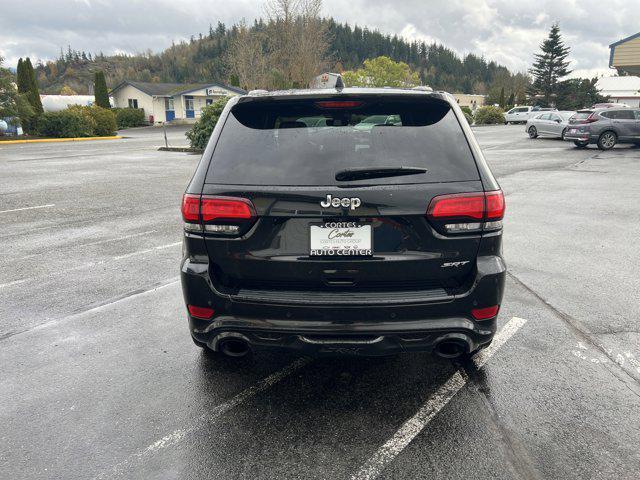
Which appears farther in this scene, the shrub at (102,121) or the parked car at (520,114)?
the parked car at (520,114)

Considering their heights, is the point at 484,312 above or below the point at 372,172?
below

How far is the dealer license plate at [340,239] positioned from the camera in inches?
100

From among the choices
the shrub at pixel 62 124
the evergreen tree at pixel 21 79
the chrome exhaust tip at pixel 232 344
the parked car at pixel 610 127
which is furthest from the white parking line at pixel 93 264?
the evergreen tree at pixel 21 79

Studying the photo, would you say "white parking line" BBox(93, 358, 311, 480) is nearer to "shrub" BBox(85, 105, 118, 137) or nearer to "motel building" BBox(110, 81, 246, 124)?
"shrub" BBox(85, 105, 118, 137)

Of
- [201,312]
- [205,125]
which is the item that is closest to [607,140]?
[205,125]

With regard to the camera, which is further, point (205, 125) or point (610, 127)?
point (610, 127)

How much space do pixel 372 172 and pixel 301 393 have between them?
4.84 ft

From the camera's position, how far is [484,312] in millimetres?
2717

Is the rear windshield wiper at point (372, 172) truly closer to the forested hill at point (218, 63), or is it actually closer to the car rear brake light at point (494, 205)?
the car rear brake light at point (494, 205)

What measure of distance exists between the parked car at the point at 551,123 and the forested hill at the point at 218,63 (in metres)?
118

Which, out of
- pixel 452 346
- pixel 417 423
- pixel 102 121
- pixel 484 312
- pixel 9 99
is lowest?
pixel 417 423

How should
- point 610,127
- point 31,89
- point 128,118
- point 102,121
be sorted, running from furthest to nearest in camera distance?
point 128,118 < point 102,121 < point 31,89 < point 610,127

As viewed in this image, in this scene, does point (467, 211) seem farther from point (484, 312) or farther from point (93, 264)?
point (93, 264)

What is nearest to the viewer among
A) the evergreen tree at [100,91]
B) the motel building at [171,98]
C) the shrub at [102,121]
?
the shrub at [102,121]
